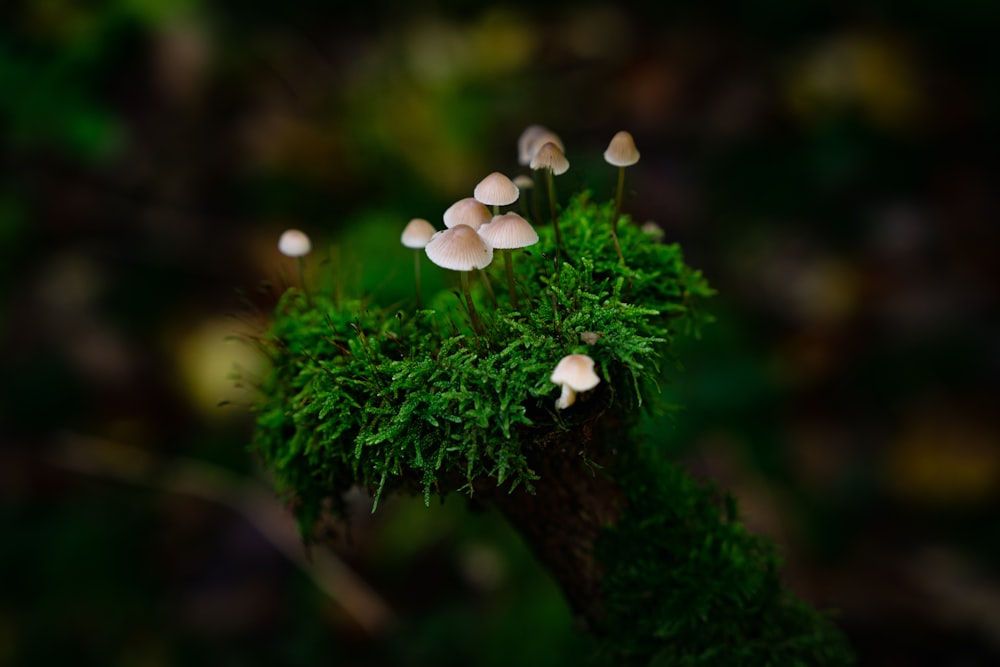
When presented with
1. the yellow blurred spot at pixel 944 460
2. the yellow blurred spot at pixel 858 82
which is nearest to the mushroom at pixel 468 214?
the yellow blurred spot at pixel 944 460

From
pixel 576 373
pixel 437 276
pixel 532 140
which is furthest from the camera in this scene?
pixel 437 276

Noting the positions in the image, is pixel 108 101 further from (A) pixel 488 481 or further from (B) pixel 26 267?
(A) pixel 488 481

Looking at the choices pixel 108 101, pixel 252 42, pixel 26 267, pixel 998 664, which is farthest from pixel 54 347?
pixel 998 664

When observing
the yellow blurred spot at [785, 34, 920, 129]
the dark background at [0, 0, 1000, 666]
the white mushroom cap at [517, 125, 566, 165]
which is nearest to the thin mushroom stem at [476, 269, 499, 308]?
the white mushroom cap at [517, 125, 566, 165]

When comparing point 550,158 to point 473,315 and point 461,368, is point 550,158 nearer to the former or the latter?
point 473,315

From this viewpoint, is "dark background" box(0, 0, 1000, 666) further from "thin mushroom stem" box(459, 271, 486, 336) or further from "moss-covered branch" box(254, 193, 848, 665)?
"thin mushroom stem" box(459, 271, 486, 336)

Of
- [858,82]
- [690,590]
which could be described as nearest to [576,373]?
[690,590]

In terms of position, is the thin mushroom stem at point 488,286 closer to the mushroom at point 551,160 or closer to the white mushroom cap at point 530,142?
the mushroom at point 551,160
